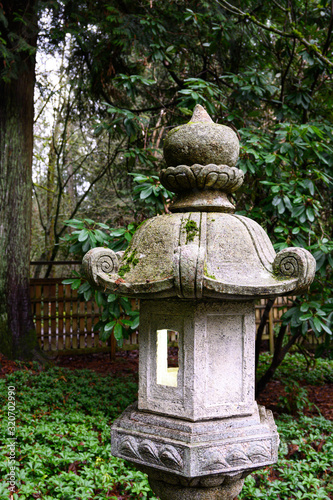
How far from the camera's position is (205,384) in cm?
182

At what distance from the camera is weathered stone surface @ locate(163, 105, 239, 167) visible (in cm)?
192

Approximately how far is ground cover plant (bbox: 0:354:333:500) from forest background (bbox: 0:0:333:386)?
82cm

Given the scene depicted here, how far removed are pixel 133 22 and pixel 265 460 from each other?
4.56 m

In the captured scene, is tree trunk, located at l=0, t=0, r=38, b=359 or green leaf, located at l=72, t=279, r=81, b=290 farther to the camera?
tree trunk, located at l=0, t=0, r=38, b=359

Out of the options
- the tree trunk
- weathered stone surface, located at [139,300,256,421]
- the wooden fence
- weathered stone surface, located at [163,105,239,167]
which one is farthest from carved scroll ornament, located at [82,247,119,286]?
the wooden fence

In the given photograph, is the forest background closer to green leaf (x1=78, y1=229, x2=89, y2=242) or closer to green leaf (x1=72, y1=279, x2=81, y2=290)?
green leaf (x1=78, y1=229, x2=89, y2=242)

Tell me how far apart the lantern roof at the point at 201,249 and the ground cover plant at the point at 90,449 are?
5.69ft

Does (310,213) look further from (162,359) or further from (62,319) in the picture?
(62,319)

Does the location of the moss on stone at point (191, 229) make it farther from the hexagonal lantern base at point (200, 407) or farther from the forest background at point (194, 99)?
the forest background at point (194, 99)

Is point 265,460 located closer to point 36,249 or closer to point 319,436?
point 319,436

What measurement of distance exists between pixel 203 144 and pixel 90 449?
260 centimetres

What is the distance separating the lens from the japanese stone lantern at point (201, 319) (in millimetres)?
1722

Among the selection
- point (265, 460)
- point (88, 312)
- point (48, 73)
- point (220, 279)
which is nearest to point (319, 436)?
point (265, 460)

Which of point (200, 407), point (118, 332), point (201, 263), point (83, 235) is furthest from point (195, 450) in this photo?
point (83, 235)
